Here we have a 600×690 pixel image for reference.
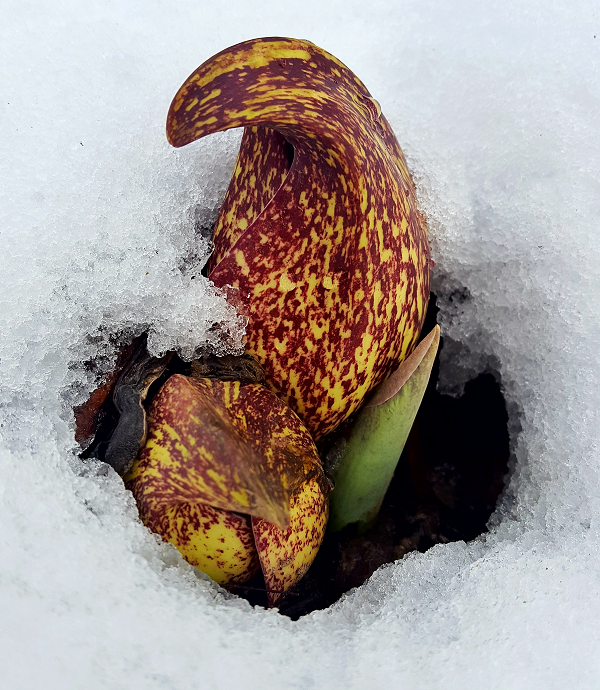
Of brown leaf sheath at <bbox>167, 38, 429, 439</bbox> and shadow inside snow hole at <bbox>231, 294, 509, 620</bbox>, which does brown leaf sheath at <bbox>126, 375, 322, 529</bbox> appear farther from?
shadow inside snow hole at <bbox>231, 294, 509, 620</bbox>

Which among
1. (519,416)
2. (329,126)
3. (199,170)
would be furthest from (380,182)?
(519,416)

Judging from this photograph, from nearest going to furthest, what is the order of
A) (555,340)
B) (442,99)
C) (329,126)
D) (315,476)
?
(329,126)
(315,476)
(555,340)
(442,99)

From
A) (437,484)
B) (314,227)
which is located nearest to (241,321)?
(314,227)

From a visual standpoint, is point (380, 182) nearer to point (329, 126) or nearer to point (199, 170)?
point (329, 126)

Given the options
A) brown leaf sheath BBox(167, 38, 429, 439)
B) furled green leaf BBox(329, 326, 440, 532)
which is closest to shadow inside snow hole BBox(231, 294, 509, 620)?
furled green leaf BBox(329, 326, 440, 532)

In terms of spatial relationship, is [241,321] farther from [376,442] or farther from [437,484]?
[437,484]

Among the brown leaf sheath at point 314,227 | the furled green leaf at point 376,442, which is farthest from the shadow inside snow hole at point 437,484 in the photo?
the brown leaf sheath at point 314,227
